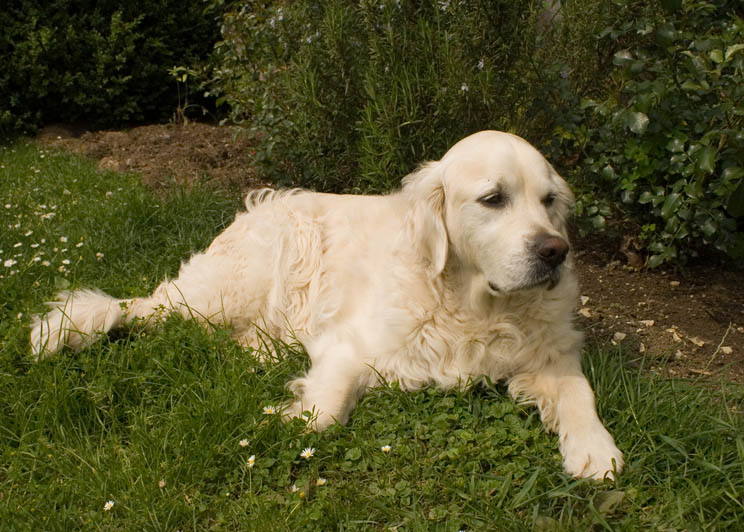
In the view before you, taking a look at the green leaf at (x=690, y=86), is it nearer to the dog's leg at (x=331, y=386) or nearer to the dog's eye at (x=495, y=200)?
the dog's eye at (x=495, y=200)

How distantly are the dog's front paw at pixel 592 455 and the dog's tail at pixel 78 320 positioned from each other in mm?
1956

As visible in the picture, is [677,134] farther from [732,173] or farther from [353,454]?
[353,454]

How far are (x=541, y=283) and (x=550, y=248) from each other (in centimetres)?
14

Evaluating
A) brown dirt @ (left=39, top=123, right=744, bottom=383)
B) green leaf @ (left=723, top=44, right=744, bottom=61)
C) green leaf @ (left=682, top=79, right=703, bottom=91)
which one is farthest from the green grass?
green leaf @ (left=723, top=44, right=744, bottom=61)

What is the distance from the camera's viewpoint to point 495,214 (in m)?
2.46

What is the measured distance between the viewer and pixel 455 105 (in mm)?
3752

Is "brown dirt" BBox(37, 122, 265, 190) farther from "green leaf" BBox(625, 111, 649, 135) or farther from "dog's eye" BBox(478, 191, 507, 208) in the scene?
"dog's eye" BBox(478, 191, 507, 208)

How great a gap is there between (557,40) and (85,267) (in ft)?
10.1

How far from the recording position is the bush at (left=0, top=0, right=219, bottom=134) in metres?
6.92

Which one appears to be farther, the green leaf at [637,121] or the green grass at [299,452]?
the green leaf at [637,121]

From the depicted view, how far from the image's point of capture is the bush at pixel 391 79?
12.1 ft

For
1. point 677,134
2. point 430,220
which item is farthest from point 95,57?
point 677,134

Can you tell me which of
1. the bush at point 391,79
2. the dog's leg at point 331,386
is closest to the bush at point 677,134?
the bush at point 391,79

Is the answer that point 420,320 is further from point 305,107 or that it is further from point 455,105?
point 305,107
